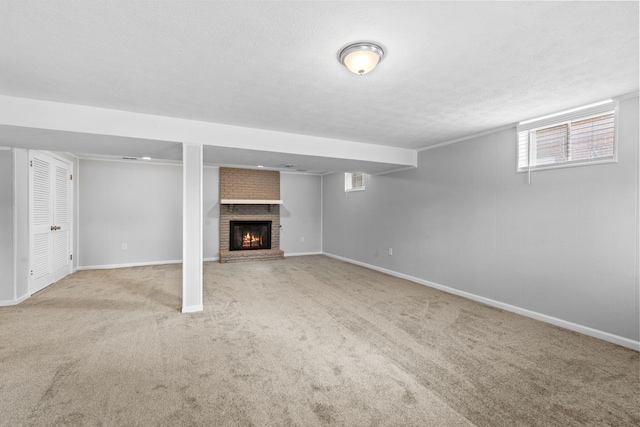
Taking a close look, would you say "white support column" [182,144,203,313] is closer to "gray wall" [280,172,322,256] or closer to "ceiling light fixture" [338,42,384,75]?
"ceiling light fixture" [338,42,384,75]

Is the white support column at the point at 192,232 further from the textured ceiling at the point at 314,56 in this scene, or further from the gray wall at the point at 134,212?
the gray wall at the point at 134,212

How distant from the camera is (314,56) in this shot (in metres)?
2.05

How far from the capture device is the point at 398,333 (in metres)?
3.07

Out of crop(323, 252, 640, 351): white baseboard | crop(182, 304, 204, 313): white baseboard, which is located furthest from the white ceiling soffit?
crop(323, 252, 640, 351): white baseboard

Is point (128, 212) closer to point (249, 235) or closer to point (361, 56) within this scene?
point (249, 235)

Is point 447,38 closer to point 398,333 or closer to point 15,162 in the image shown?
point 398,333

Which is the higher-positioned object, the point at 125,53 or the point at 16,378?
the point at 125,53

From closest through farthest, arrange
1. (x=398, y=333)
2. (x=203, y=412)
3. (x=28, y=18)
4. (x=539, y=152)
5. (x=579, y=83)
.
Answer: (x=28, y=18) → (x=203, y=412) → (x=579, y=83) → (x=398, y=333) → (x=539, y=152)

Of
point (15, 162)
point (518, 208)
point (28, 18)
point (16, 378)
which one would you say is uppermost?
point (28, 18)

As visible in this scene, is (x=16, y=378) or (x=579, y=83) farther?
(x=579, y=83)

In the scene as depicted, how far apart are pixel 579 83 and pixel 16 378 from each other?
16.9 feet

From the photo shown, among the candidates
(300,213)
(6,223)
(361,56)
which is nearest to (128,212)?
(6,223)

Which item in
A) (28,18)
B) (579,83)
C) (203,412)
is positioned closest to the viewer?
(28,18)

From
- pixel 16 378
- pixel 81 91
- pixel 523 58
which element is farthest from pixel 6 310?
pixel 523 58
